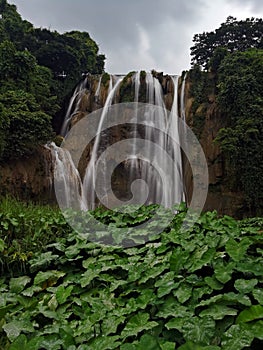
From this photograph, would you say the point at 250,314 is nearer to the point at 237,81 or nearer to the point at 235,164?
the point at 235,164

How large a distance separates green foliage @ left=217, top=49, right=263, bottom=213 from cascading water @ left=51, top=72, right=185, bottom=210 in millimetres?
1815

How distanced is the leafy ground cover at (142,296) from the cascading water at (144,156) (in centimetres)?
793

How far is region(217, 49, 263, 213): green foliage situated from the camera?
11.0 meters

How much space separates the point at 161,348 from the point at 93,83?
45.0 feet

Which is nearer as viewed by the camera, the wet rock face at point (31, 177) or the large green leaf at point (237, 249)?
the large green leaf at point (237, 249)

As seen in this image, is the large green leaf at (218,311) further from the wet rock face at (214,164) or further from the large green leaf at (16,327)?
the wet rock face at (214,164)

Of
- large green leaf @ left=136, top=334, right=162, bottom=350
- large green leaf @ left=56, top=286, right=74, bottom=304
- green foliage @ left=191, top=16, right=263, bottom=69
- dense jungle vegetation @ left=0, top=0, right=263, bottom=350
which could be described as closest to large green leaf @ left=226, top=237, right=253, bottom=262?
dense jungle vegetation @ left=0, top=0, right=263, bottom=350

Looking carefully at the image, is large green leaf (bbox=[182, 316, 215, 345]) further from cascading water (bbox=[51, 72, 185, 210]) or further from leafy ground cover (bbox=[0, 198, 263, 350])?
cascading water (bbox=[51, 72, 185, 210])

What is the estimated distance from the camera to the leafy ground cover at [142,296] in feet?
4.99

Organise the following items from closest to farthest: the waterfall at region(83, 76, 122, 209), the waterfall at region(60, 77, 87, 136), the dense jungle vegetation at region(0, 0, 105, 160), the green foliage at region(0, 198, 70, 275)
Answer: the green foliage at region(0, 198, 70, 275) → the dense jungle vegetation at region(0, 0, 105, 160) → the waterfall at region(83, 76, 122, 209) → the waterfall at region(60, 77, 87, 136)

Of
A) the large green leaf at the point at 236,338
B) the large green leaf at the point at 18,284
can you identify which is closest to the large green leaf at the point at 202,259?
the large green leaf at the point at 236,338

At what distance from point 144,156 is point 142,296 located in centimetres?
1062

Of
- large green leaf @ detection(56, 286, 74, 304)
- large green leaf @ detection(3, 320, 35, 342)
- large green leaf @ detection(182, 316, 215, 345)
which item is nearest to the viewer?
large green leaf @ detection(182, 316, 215, 345)

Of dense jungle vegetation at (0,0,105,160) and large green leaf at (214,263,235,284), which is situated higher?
dense jungle vegetation at (0,0,105,160)
